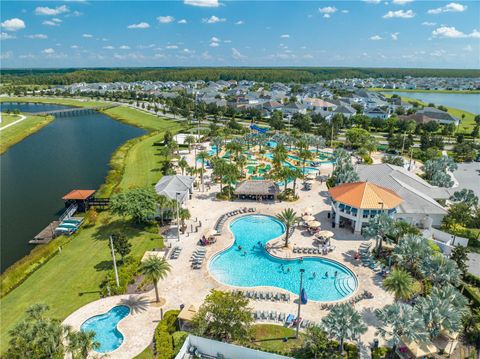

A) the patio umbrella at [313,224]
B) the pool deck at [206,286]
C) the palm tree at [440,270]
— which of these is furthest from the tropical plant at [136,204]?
the palm tree at [440,270]

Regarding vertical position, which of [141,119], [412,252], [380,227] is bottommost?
[412,252]

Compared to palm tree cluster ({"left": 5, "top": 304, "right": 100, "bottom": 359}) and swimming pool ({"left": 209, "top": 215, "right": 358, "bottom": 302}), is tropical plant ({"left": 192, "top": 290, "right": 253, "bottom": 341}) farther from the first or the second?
swimming pool ({"left": 209, "top": 215, "right": 358, "bottom": 302})

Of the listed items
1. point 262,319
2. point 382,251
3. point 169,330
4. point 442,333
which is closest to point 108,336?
point 169,330

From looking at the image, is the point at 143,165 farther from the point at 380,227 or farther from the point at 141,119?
the point at 141,119

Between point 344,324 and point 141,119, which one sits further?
→ point 141,119

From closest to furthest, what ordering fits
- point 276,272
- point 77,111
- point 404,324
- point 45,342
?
point 45,342
point 404,324
point 276,272
point 77,111

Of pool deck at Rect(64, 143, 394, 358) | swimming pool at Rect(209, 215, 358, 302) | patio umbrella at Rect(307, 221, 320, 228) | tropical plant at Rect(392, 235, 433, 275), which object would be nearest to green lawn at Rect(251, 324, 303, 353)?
pool deck at Rect(64, 143, 394, 358)

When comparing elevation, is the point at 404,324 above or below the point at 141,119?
below

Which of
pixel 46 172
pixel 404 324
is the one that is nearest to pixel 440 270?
pixel 404 324
